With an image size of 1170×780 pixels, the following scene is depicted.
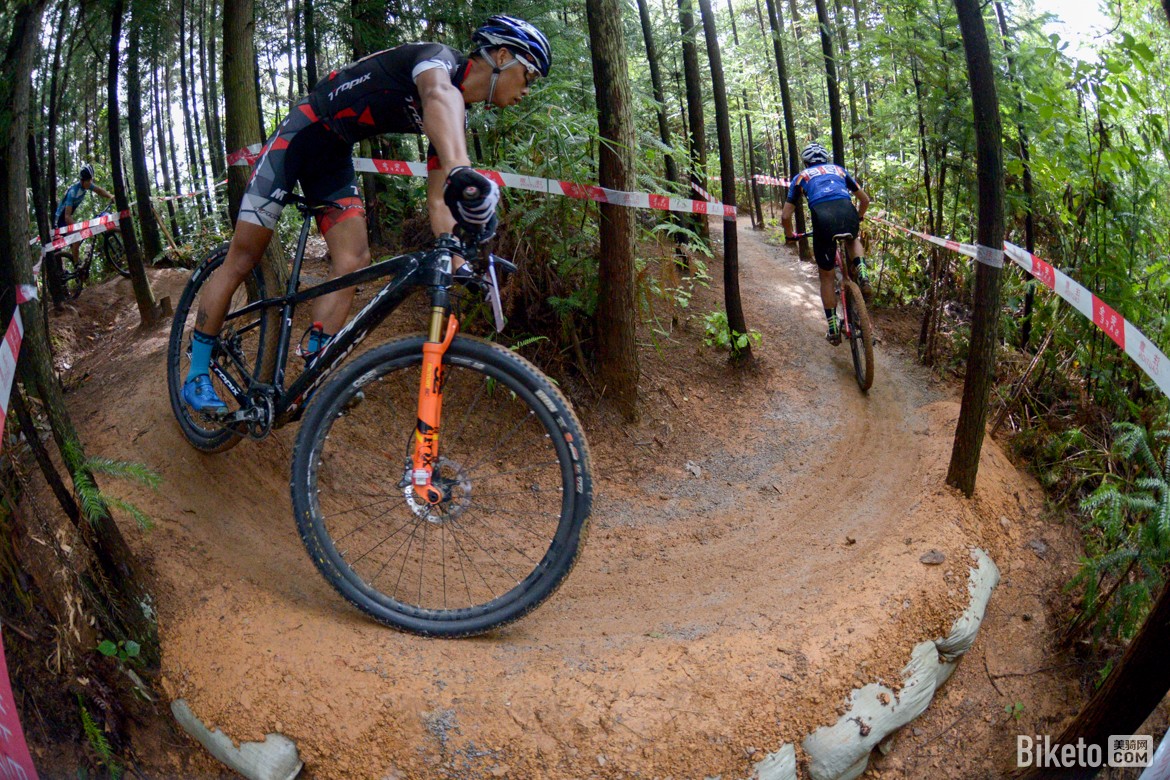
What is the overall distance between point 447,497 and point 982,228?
348 centimetres

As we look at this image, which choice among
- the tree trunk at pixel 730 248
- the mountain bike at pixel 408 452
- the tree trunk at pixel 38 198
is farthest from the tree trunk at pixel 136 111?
the tree trunk at pixel 730 248

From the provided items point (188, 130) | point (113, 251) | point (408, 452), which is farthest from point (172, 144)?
point (408, 452)

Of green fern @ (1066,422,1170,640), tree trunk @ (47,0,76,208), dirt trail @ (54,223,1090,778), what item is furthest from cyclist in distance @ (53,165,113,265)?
green fern @ (1066,422,1170,640)

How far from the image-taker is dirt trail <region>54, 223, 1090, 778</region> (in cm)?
274

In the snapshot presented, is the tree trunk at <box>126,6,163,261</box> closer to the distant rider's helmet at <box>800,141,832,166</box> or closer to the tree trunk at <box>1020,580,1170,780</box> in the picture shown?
the distant rider's helmet at <box>800,141,832,166</box>

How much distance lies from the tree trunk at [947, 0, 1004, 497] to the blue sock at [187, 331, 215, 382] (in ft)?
13.9

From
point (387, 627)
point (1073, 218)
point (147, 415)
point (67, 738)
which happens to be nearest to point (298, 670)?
point (387, 627)

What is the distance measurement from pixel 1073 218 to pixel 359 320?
18.6 ft

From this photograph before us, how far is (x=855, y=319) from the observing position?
733cm

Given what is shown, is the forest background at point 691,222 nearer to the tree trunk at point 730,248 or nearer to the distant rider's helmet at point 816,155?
the tree trunk at point 730,248

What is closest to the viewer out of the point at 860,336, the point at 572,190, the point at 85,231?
the point at 572,190

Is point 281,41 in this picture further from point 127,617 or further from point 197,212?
point 127,617

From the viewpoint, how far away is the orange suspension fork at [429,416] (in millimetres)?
2918

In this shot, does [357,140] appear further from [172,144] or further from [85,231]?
[172,144]
